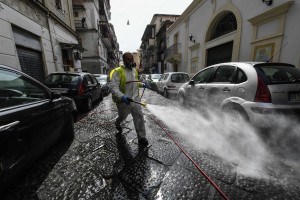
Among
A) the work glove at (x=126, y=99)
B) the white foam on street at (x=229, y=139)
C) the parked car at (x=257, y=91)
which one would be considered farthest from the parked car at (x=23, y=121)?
the parked car at (x=257, y=91)

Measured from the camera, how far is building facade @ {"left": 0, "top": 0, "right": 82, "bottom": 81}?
234 inches

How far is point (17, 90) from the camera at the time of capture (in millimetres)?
2273

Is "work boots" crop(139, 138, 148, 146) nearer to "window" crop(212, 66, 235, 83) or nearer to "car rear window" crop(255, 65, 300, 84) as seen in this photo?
"window" crop(212, 66, 235, 83)

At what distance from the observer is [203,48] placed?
39.4 feet

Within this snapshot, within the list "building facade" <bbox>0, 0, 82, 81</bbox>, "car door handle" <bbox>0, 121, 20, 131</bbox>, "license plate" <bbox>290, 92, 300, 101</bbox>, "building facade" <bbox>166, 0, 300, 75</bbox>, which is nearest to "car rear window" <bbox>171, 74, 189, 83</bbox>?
"building facade" <bbox>166, 0, 300, 75</bbox>

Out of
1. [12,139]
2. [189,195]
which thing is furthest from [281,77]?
[12,139]

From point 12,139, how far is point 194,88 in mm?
4297

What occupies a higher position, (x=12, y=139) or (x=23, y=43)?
(x=23, y=43)

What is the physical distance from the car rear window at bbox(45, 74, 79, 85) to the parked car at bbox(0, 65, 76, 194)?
247 centimetres

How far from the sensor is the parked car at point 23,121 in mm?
1550

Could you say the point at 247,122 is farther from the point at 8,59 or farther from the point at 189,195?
the point at 8,59

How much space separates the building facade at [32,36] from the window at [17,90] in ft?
15.6

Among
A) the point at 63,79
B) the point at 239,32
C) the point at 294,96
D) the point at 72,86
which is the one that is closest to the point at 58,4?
the point at 63,79

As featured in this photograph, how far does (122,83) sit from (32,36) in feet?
25.5
